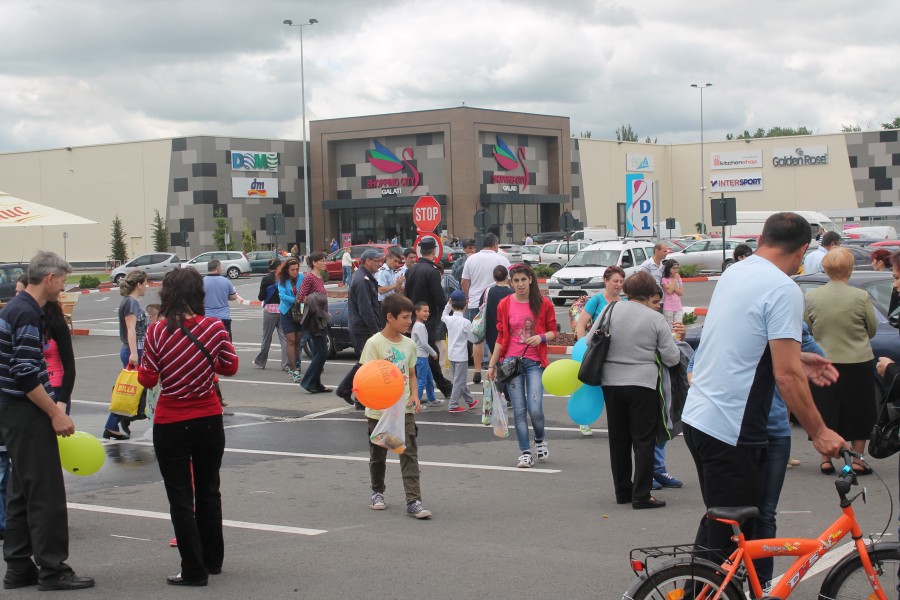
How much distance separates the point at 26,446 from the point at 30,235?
7029cm

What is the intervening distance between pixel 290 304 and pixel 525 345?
6856 millimetres

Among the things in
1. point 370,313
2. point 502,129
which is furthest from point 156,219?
point 370,313

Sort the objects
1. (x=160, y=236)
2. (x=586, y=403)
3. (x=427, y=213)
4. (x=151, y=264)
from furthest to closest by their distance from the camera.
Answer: (x=160, y=236) < (x=151, y=264) < (x=427, y=213) < (x=586, y=403)

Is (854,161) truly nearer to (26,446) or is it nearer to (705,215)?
(705,215)

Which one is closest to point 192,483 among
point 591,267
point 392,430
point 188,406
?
point 188,406

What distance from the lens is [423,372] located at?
41.2 feet

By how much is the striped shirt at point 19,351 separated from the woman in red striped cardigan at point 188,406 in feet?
1.98

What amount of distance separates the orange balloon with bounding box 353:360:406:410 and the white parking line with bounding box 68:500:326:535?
38.7 inches

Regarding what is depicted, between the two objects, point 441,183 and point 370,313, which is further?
point 441,183

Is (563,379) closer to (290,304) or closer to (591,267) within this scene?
(290,304)

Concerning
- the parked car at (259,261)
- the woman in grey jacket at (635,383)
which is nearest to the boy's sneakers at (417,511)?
the woman in grey jacket at (635,383)

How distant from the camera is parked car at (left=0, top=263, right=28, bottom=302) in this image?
26214 mm

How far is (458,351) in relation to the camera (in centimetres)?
1245

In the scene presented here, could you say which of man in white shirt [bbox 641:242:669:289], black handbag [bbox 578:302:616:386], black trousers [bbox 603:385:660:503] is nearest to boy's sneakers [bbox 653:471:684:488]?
black trousers [bbox 603:385:660:503]
